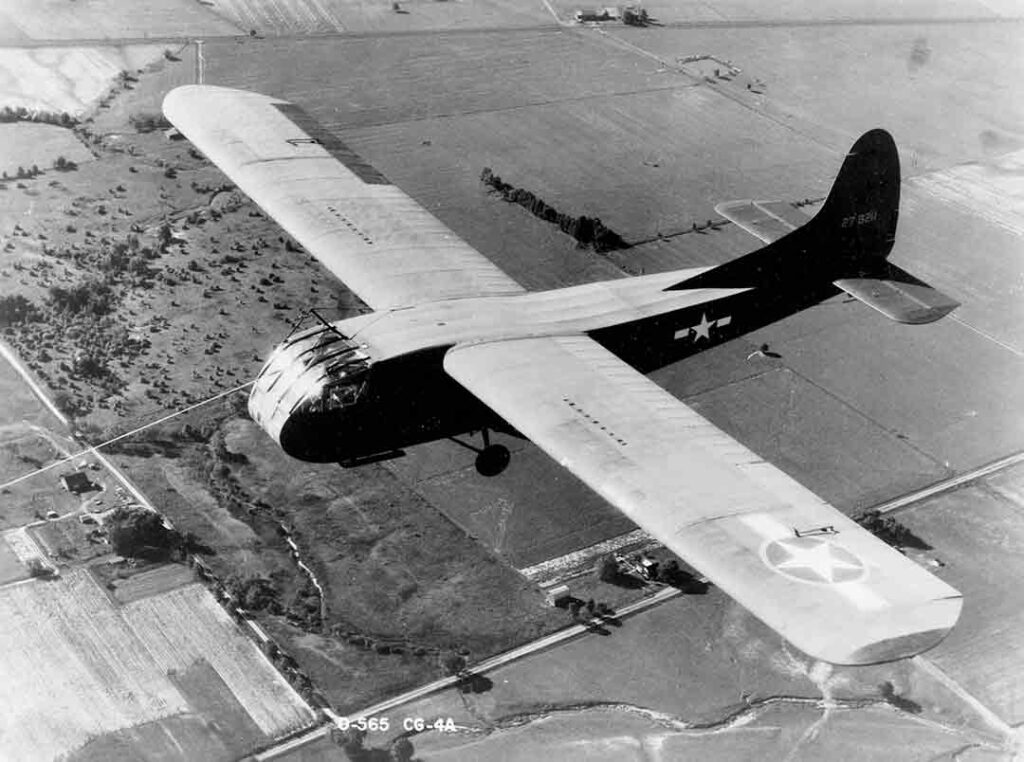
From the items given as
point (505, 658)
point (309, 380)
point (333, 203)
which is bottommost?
point (505, 658)

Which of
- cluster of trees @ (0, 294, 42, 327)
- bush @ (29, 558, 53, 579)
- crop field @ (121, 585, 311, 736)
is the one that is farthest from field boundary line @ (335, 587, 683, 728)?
cluster of trees @ (0, 294, 42, 327)

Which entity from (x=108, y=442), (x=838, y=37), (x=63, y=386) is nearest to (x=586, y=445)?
(x=108, y=442)

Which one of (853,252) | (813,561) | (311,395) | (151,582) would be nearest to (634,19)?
(853,252)

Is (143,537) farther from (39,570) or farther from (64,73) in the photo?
(64,73)

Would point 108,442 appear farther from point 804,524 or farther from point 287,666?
point 804,524

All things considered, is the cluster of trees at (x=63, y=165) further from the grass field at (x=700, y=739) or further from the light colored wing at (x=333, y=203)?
the grass field at (x=700, y=739)

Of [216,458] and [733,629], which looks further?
[216,458]
